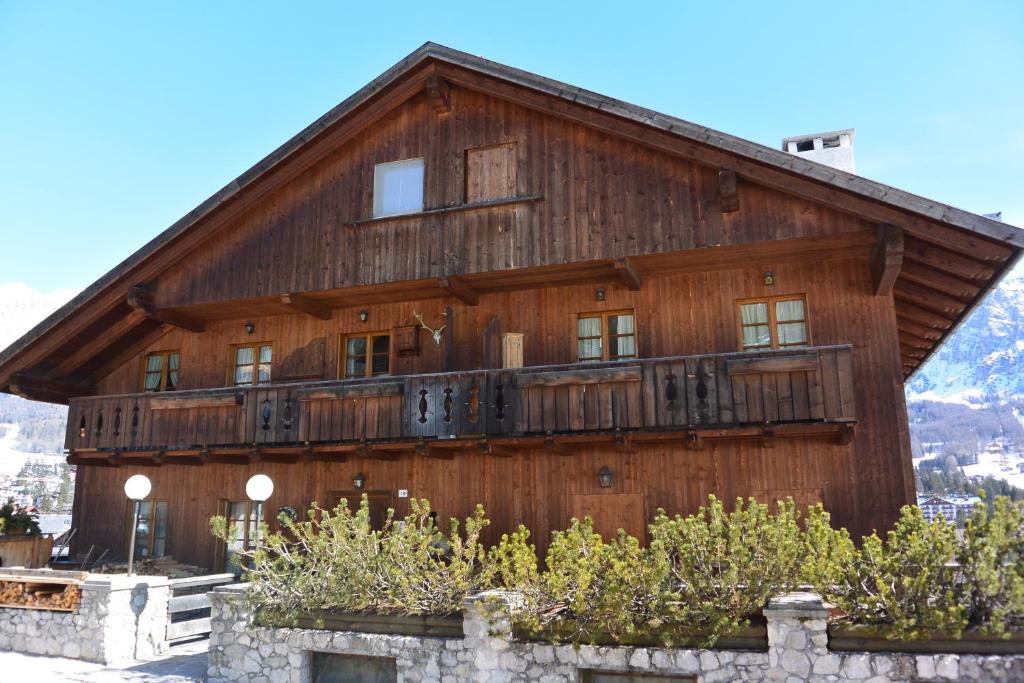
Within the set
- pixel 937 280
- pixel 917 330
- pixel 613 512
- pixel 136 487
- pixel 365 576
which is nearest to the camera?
pixel 365 576

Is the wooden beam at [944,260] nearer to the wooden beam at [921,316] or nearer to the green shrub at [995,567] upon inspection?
the wooden beam at [921,316]

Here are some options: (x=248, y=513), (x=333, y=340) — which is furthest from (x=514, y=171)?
(x=248, y=513)

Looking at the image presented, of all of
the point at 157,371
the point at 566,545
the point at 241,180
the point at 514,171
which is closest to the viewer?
the point at 566,545

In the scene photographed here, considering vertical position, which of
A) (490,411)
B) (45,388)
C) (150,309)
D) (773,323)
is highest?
(150,309)

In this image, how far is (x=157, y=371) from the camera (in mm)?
18609

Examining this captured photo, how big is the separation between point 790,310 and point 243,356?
1126 centimetres

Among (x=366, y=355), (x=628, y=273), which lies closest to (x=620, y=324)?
(x=628, y=273)

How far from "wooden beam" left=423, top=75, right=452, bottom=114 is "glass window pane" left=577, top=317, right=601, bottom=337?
490cm

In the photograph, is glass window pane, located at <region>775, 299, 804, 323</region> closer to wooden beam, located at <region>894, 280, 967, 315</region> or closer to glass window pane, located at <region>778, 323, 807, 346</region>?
glass window pane, located at <region>778, 323, 807, 346</region>

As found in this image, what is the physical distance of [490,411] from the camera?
1391 cm

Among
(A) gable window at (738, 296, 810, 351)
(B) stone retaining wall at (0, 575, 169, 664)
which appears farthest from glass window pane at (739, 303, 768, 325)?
(B) stone retaining wall at (0, 575, 169, 664)

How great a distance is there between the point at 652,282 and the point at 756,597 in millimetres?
→ 7149

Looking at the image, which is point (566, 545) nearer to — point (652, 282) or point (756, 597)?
point (756, 597)

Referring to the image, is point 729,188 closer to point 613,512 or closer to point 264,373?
point 613,512
